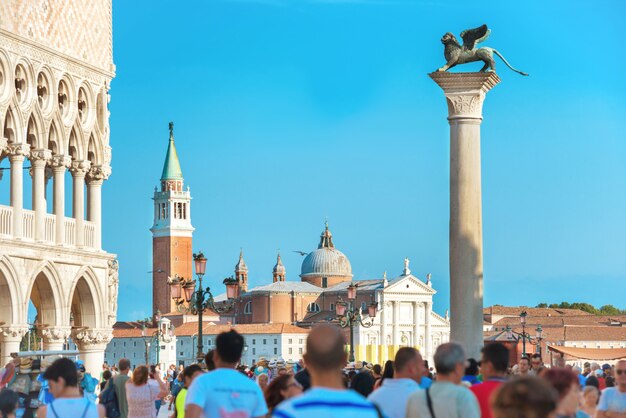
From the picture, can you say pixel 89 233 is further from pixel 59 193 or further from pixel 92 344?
pixel 92 344

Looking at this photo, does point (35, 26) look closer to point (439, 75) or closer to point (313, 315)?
point (439, 75)

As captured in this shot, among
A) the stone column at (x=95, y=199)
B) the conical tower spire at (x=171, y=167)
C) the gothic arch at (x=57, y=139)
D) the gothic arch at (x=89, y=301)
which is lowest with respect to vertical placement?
the gothic arch at (x=89, y=301)

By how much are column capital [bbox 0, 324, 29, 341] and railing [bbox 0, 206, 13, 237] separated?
1.57 meters

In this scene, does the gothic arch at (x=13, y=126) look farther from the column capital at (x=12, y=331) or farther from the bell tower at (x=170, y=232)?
the bell tower at (x=170, y=232)

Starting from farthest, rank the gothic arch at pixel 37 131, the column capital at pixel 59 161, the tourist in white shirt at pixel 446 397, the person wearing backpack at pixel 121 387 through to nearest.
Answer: the column capital at pixel 59 161 < the gothic arch at pixel 37 131 < the person wearing backpack at pixel 121 387 < the tourist in white shirt at pixel 446 397

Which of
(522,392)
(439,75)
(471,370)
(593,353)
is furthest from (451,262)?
(593,353)

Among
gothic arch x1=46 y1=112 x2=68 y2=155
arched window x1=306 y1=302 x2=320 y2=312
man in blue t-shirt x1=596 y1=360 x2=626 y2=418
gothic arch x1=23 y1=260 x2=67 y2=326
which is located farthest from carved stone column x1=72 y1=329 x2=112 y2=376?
arched window x1=306 y1=302 x2=320 y2=312

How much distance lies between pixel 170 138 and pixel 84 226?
106 meters

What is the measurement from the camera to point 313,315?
138 m

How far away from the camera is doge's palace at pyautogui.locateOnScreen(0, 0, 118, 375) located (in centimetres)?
2417

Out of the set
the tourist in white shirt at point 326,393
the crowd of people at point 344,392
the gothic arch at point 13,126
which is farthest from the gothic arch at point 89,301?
the tourist in white shirt at point 326,393

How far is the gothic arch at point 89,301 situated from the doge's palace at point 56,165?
0.02 meters

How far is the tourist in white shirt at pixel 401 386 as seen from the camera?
23.9ft

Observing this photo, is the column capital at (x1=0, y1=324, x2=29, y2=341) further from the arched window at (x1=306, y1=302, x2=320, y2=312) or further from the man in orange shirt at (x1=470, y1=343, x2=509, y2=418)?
the arched window at (x1=306, y1=302, x2=320, y2=312)
